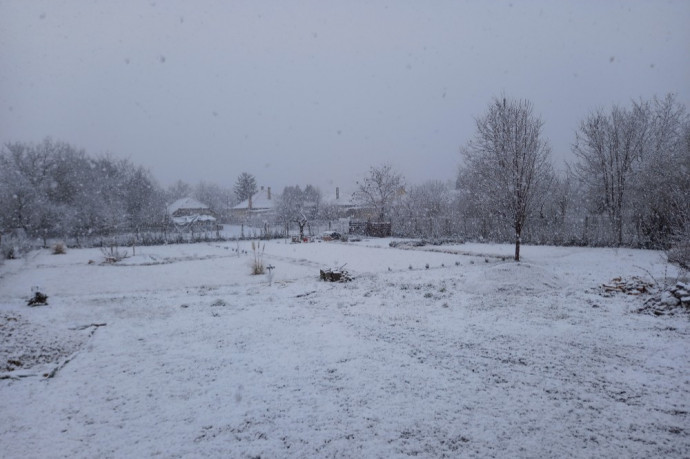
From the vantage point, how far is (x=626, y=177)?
1709 cm

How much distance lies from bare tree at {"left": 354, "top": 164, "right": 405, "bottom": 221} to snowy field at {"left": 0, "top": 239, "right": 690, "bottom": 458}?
2316 centimetres

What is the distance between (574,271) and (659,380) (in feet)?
22.2

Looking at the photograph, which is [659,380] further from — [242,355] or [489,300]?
[242,355]

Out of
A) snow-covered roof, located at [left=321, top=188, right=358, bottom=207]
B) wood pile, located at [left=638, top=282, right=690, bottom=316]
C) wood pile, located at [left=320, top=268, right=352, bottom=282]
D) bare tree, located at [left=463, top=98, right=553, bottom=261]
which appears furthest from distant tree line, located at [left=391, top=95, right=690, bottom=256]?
snow-covered roof, located at [left=321, top=188, right=358, bottom=207]

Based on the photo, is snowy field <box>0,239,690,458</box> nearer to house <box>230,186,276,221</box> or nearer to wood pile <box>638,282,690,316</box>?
wood pile <box>638,282,690,316</box>

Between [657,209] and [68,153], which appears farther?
[68,153]

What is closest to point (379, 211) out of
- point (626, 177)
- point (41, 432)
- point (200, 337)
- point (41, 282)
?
point (626, 177)

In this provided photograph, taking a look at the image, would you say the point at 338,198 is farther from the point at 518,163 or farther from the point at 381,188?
the point at 518,163

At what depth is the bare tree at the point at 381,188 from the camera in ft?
100

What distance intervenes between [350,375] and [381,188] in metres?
27.3

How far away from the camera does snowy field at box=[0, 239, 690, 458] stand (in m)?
2.71

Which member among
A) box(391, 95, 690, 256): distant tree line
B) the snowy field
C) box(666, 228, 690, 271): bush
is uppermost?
box(391, 95, 690, 256): distant tree line

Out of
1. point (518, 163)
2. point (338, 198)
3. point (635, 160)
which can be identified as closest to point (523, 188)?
point (518, 163)

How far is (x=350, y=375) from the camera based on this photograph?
379 centimetres
